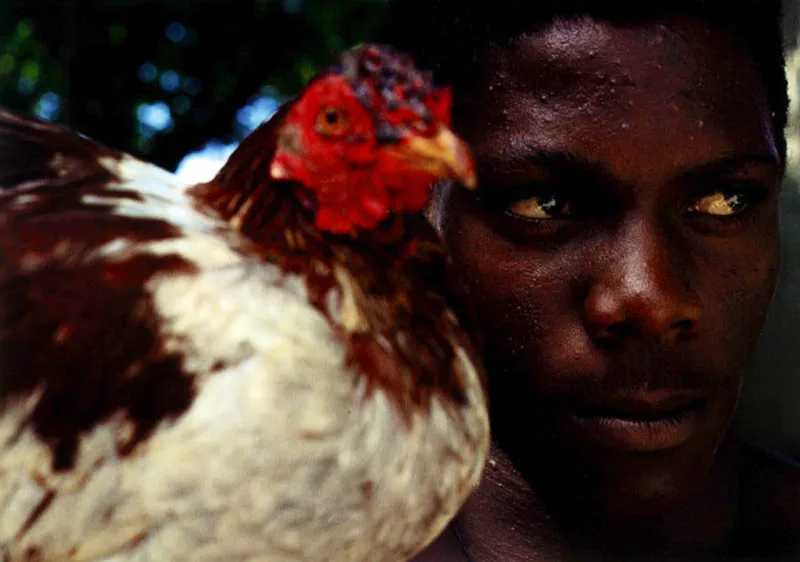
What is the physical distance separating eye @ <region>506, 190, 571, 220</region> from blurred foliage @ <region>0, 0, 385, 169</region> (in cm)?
31

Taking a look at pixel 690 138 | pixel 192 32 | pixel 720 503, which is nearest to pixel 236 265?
pixel 690 138

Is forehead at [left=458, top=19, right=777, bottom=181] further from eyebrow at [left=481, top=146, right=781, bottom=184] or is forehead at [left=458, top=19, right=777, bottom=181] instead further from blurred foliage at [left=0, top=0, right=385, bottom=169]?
blurred foliage at [left=0, top=0, right=385, bottom=169]

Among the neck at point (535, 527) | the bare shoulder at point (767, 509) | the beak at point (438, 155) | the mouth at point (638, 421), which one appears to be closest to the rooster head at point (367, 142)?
the beak at point (438, 155)

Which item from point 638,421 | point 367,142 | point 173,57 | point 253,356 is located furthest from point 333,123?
point 173,57

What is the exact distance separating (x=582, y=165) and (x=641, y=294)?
14cm

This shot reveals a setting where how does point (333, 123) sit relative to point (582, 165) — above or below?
above

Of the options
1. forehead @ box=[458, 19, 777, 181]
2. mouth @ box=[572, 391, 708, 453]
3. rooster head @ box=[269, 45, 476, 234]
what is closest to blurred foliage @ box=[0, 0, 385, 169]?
forehead @ box=[458, 19, 777, 181]

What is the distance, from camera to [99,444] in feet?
1.89

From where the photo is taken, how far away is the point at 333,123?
2.16 feet

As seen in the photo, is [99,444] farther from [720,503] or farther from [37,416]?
[720,503]

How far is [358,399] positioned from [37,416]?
0.71ft

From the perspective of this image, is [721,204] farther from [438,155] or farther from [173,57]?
[173,57]

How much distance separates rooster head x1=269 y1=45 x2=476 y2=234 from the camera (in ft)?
2.11

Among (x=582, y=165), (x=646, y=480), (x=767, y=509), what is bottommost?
(x=767, y=509)
